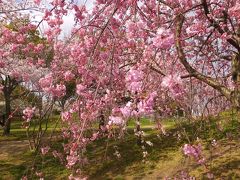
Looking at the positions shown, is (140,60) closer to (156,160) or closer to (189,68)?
(189,68)

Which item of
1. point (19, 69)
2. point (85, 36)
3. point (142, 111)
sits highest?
point (19, 69)

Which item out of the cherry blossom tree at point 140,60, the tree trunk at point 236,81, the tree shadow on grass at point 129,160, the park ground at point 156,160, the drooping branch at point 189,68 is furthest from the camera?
the tree shadow on grass at point 129,160

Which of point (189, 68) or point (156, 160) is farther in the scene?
point (156, 160)

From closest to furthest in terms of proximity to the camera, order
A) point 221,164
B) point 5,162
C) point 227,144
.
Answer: point 221,164 → point 227,144 → point 5,162

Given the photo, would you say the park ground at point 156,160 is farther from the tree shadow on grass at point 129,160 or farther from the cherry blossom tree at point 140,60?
the cherry blossom tree at point 140,60

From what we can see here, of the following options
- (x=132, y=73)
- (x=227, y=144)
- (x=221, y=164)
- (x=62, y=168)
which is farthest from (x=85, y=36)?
(x=62, y=168)

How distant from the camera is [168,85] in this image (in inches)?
124

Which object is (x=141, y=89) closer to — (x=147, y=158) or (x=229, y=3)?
(x=229, y=3)

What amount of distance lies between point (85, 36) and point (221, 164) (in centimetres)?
600

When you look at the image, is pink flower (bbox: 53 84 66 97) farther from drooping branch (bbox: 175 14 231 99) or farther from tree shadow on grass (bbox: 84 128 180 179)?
tree shadow on grass (bbox: 84 128 180 179)

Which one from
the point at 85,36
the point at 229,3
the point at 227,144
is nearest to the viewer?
the point at 229,3

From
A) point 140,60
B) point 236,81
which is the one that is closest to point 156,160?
point 236,81

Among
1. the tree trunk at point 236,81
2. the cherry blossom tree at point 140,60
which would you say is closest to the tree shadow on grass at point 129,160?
the cherry blossom tree at point 140,60

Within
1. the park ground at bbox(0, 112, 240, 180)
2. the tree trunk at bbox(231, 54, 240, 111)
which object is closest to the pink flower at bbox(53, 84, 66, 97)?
the tree trunk at bbox(231, 54, 240, 111)
